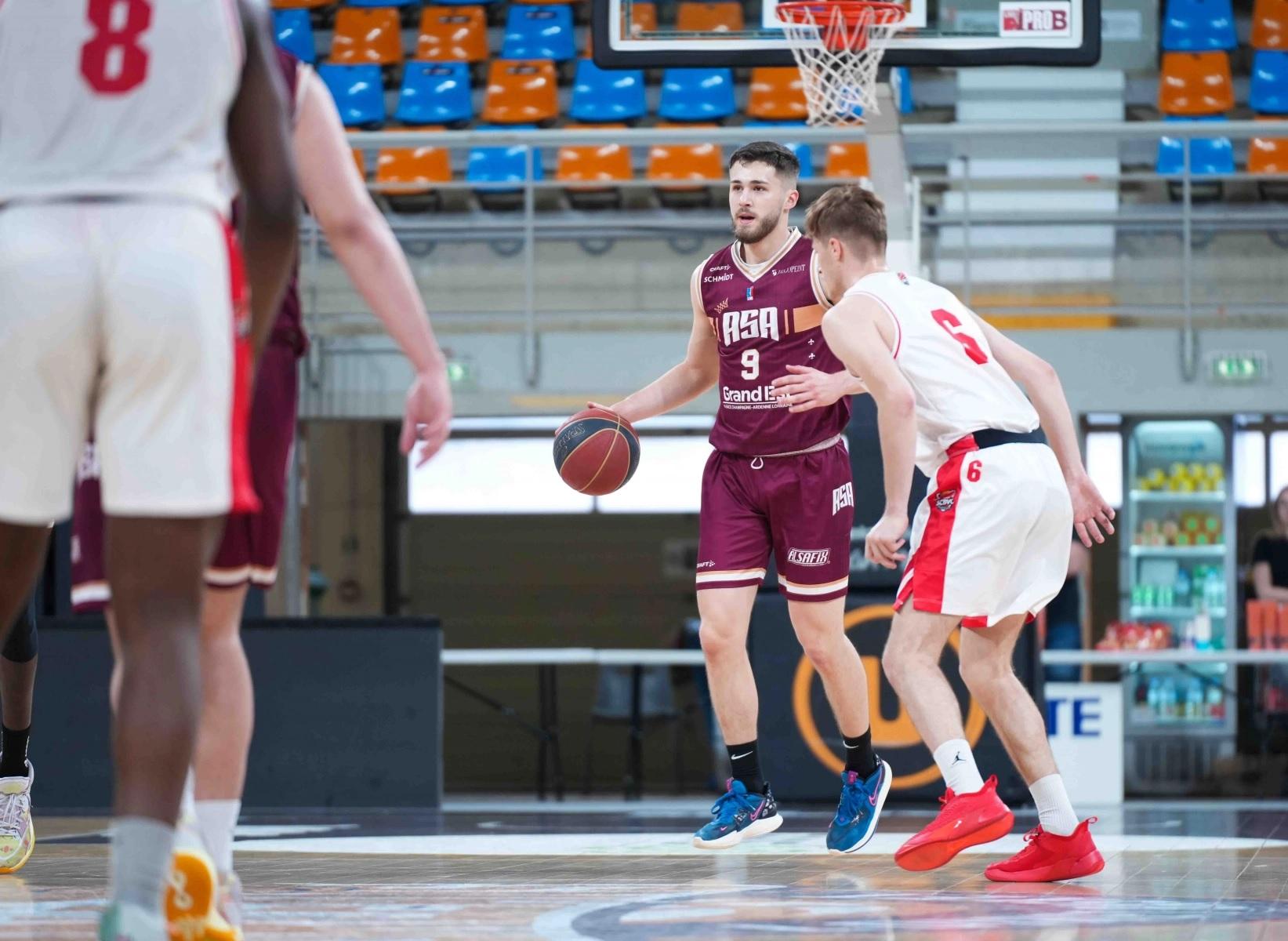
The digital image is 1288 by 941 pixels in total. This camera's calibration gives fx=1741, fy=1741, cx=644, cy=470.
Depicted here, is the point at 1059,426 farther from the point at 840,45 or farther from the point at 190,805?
the point at 840,45

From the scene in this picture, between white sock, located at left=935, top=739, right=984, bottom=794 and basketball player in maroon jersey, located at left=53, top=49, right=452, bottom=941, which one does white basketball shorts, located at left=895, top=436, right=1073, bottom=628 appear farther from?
basketball player in maroon jersey, located at left=53, top=49, right=452, bottom=941

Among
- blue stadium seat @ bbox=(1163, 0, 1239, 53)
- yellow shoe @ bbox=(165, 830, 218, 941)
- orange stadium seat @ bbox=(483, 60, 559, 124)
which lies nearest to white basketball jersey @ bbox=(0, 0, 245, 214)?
yellow shoe @ bbox=(165, 830, 218, 941)

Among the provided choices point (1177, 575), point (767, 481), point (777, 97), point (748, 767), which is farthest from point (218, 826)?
point (777, 97)

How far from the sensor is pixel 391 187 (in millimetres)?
12609

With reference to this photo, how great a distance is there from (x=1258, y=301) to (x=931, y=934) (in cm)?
933

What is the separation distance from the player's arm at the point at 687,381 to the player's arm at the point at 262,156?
314 centimetres

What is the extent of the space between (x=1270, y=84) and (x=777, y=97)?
3.91 meters

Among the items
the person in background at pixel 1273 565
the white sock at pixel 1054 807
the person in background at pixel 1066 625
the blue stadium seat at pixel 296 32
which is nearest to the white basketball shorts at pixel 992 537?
the white sock at pixel 1054 807

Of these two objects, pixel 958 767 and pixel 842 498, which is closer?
pixel 958 767

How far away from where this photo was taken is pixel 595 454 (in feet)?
18.5

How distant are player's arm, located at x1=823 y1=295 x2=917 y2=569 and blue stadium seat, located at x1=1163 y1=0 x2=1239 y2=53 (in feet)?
35.9

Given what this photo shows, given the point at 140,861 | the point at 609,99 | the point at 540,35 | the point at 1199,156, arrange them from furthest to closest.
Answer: the point at 540,35
the point at 609,99
the point at 1199,156
the point at 140,861

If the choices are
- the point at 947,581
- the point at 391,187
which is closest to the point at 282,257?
the point at 947,581

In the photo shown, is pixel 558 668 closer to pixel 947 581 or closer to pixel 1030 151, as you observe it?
pixel 1030 151
